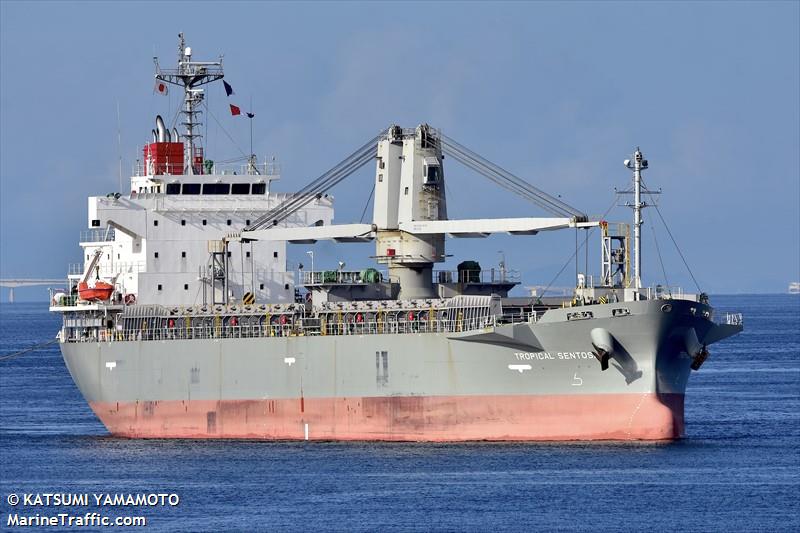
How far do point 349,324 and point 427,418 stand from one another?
147 inches

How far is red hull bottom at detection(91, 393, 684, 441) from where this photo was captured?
138ft

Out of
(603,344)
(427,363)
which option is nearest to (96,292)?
(427,363)

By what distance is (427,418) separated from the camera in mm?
43906

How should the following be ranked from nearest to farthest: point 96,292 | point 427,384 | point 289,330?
point 427,384 → point 289,330 → point 96,292

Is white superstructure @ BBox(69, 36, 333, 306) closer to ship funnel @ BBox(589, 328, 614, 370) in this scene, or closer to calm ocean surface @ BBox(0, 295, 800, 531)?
calm ocean surface @ BBox(0, 295, 800, 531)

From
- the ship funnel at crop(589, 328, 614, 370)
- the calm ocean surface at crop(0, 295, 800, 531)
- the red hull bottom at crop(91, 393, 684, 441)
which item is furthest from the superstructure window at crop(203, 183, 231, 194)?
the ship funnel at crop(589, 328, 614, 370)

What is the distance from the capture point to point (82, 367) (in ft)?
169

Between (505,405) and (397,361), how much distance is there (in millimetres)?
3335

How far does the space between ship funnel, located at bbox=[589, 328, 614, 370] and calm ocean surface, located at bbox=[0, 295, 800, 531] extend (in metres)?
2.28

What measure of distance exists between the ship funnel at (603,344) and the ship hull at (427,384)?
0.22 m

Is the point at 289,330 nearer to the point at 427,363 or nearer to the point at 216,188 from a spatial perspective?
the point at 427,363

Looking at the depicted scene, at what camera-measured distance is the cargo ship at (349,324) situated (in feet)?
138

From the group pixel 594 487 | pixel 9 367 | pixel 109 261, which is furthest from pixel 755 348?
pixel 594 487

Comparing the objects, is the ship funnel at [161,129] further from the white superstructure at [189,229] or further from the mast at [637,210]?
the mast at [637,210]
